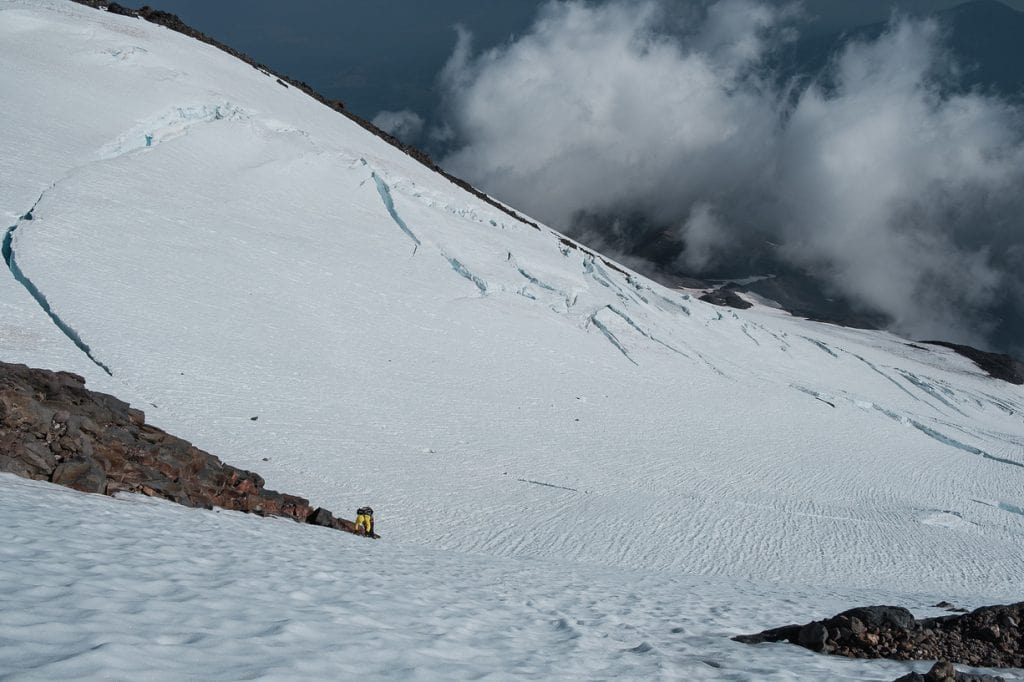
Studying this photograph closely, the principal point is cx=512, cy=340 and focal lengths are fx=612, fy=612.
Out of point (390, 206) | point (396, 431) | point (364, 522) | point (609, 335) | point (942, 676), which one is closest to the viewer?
point (942, 676)

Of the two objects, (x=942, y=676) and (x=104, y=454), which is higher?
(x=104, y=454)

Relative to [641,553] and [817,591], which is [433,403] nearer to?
[641,553]

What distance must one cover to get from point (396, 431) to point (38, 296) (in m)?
7.40

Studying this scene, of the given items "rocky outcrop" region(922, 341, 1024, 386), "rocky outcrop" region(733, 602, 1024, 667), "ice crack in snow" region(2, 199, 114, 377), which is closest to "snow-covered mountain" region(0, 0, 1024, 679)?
"ice crack in snow" region(2, 199, 114, 377)

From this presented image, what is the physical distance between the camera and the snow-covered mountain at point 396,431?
4.25 meters

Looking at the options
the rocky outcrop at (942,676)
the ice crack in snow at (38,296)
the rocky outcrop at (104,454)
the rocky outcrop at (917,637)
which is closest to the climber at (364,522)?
the rocky outcrop at (104,454)

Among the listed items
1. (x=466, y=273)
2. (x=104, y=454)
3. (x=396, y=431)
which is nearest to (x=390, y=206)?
(x=466, y=273)

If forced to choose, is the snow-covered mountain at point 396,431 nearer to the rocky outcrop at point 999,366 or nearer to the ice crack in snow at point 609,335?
the ice crack in snow at point 609,335

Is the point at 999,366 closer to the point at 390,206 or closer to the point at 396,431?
the point at 390,206

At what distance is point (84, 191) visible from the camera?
1606 centimetres

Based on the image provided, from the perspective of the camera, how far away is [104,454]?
7055mm

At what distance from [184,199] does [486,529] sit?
14.6m

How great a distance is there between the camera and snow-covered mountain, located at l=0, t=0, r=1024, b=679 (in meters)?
4.25

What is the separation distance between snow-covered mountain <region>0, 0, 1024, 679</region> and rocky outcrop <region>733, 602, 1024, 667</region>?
0.35 metres
